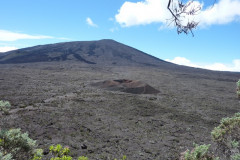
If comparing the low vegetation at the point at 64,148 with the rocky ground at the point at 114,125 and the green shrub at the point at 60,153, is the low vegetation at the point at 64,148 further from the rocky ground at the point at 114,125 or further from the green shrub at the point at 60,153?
the rocky ground at the point at 114,125

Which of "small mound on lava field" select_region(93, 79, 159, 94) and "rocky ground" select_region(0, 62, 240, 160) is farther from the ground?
"small mound on lava field" select_region(93, 79, 159, 94)

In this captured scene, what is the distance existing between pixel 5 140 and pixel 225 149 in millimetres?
5444

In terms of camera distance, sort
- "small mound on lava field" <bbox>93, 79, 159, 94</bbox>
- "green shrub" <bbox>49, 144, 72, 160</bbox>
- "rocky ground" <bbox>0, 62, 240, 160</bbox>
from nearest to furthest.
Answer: "green shrub" <bbox>49, 144, 72, 160</bbox>, "rocky ground" <bbox>0, 62, 240, 160</bbox>, "small mound on lava field" <bbox>93, 79, 159, 94</bbox>

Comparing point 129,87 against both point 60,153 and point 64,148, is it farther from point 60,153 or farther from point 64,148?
point 64,148

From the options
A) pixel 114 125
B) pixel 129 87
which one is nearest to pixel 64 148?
pixel 114 125

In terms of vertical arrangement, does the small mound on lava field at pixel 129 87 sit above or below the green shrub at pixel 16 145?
below


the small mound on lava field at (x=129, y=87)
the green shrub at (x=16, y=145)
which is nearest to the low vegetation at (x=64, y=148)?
the green shrub at (x=16, y=145)

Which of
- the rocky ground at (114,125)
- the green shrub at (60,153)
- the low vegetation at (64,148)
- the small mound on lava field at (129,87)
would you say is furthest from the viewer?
the small mound on lava field at (129,87)

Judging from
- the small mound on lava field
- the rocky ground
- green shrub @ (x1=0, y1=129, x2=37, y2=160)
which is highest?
green shrub @ (x1=0, y1=129, x2=37, y2=160)

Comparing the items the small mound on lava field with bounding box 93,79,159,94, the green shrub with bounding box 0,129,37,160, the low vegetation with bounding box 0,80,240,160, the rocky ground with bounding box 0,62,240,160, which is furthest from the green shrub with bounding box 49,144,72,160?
the small mound on lava field with bounding box 93,79,159,94

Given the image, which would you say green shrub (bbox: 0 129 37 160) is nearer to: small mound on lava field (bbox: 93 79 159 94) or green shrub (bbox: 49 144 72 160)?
green shrub (bbox: 49 144 72 160)

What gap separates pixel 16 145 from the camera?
359 centimetres

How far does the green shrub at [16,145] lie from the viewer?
135 inches

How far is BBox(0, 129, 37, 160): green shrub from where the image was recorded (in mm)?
3428
